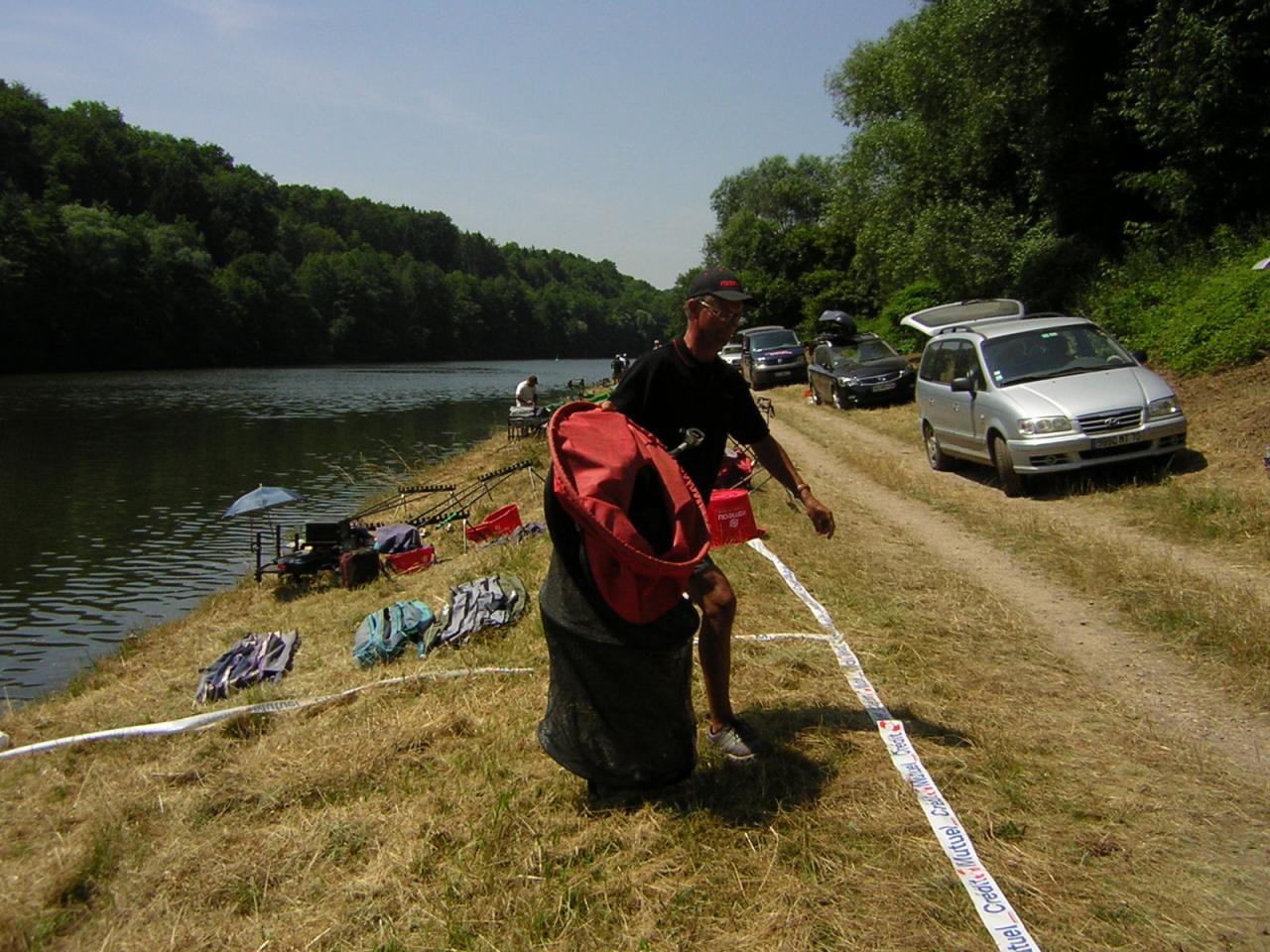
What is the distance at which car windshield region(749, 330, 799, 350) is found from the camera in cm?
3422

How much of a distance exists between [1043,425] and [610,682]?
890cm

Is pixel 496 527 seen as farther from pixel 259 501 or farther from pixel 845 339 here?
pixel 845 339

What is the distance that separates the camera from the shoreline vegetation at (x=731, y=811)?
11.3ft

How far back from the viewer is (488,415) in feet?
148

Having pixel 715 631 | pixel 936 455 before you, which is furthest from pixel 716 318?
pixel 936 455

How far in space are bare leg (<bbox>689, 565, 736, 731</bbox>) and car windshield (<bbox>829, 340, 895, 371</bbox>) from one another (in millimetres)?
20861

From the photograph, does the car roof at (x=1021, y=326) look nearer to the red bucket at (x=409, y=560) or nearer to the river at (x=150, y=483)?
the red bucket at (x=409, y=560)

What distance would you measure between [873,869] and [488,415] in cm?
4229

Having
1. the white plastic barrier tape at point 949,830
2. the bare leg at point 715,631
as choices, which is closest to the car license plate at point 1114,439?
the white plastic barrier tape at point 949,830

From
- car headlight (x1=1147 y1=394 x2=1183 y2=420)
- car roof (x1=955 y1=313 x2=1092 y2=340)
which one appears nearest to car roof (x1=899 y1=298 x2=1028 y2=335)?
car roof (x1=955 y1=313 x2=1092 y2=340)

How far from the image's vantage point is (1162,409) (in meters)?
11.1

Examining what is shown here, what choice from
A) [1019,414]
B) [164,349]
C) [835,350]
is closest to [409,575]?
[1019,414]

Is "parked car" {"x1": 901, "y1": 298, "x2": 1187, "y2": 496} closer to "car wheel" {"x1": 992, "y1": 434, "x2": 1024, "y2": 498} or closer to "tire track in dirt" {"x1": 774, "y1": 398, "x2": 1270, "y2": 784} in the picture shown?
"car wheel" {"x1": 992, "y1": 434, "x2": 1024, "y2": 498}

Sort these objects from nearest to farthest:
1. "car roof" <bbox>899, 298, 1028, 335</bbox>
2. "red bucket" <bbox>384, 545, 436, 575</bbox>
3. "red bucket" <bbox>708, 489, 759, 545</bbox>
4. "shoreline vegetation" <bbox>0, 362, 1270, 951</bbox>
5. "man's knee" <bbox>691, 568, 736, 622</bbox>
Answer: "shoreline vegetation" <bbox>0, 362, 1270, 951</bbox>
"man's knee" <bbox>691, 568, 736, 622</bbox>
"red bucket" <bbox>708, 489, 759, 545</bbox>
"red bucket" <bbox>384, 545, 436, 575</bbox>
"car roof" <bbox>899, 298, 1028, 335</bbox>
